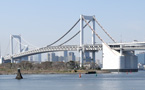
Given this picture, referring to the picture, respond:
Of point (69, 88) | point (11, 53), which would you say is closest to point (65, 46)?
point (11, 53)

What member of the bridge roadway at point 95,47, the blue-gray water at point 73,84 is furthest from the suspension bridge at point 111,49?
the blue-gray water at point 73,84

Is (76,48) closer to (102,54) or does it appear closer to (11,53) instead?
(102,54)

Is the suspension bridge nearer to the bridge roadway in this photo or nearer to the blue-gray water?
the bridge roadway

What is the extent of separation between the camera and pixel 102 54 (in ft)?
335

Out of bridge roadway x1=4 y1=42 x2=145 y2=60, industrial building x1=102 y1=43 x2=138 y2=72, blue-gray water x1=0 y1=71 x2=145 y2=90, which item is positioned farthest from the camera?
industrial building x1=102 y1=43 x2=138 y2=72

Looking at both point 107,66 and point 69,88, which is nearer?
point 69,88

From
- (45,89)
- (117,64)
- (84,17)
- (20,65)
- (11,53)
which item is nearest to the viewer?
(45,89)

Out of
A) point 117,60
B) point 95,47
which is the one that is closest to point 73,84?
point 117,60

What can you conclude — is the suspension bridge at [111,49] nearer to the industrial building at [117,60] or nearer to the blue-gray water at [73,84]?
the industrial building at [117,60]

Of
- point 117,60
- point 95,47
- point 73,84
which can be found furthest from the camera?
point 95,47

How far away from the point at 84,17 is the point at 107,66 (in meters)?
12.8

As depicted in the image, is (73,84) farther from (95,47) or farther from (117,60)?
(95,47)

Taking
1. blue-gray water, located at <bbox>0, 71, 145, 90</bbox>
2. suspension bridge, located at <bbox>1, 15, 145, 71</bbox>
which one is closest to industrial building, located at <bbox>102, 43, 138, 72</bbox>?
suspension bridge, located at <bbox>1, 15, 145, 71</bbox>

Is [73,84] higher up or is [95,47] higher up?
[95,47]
